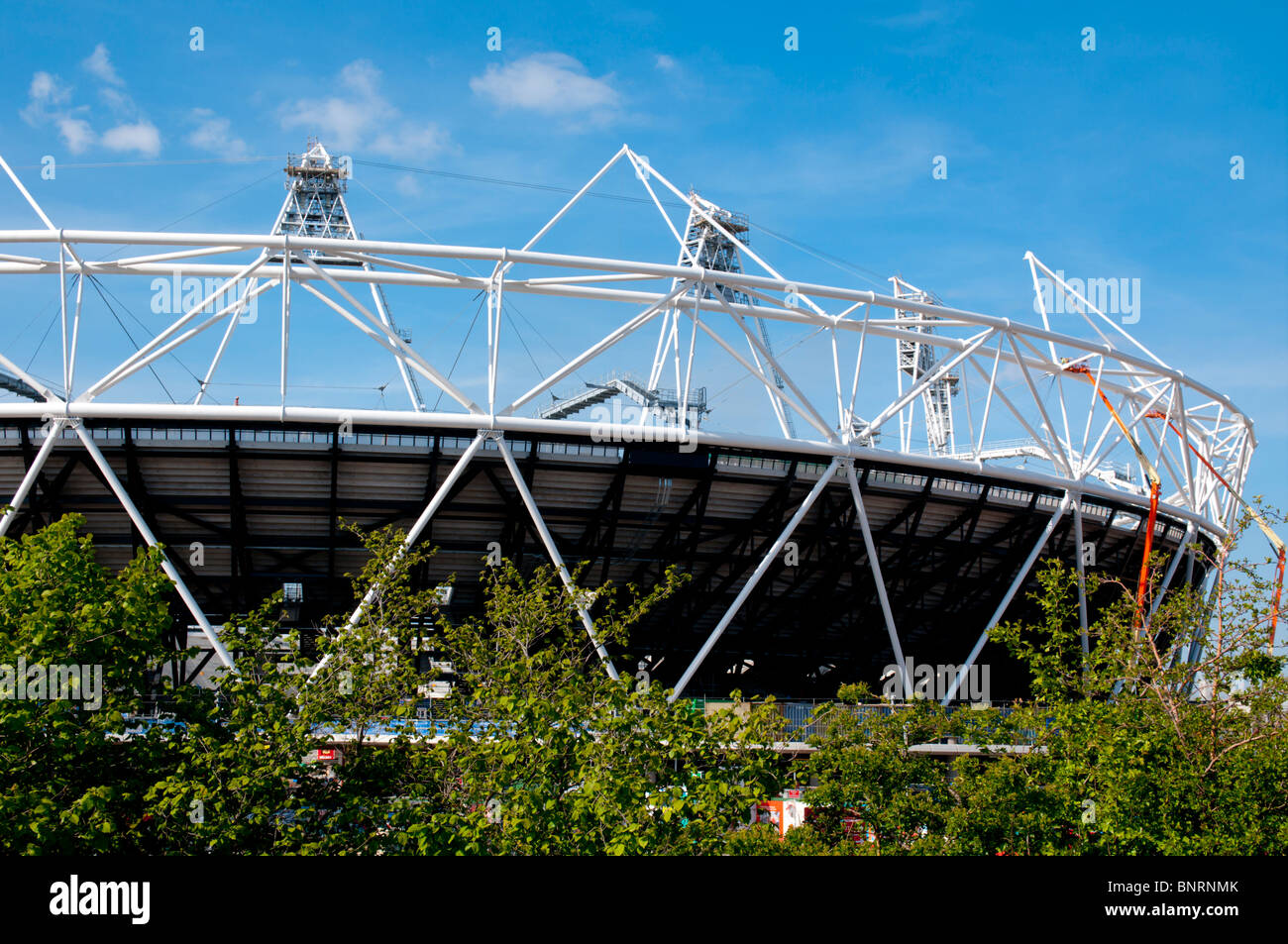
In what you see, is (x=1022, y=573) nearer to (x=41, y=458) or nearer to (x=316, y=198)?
(x=41, y=458)

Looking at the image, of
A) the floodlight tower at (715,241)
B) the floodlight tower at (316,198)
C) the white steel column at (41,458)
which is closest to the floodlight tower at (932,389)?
the floodlight tower at (715,241)

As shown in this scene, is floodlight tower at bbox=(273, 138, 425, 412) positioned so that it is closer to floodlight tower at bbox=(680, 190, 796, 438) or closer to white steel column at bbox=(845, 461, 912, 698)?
floodlight tower at bbox=(680, 190, 796, 438)

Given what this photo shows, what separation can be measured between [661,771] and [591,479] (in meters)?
15.5

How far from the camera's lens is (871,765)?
1664 centimetres

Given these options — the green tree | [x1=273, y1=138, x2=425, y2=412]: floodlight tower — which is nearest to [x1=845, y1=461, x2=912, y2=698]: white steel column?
the green tree

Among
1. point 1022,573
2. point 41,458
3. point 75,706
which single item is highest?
point 41,458

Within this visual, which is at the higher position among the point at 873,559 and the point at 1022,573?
the point at 873,559

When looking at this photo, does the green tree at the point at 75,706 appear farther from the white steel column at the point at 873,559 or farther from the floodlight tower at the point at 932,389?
the floodlight tower at the point at 932,389

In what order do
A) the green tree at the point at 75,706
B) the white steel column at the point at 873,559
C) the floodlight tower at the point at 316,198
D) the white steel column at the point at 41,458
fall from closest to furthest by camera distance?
the green tree at the point at 75,706 < the white steel column at the point at 41,458 < the white steel column at the point at 873,559 < the floodlight tower at the point at 316,198

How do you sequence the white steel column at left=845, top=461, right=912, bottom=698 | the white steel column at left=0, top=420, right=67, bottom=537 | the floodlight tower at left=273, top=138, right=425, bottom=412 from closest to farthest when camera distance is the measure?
the white steel column at left=0, top=420, right=67, bottom=537 → the white steel column at left=845, top=461, right=912, bottom=698 → the floodlight tower at left=273, top=138, right=425, bottom=412

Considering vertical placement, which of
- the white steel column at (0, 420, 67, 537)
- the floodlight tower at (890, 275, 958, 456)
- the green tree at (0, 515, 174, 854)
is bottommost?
the green tree at (0, 515, 174, 854)

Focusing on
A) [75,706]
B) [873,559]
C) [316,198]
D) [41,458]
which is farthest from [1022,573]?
[316,198]

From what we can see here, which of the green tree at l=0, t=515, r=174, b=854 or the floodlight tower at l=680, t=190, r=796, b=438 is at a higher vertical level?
the floodlight tower at l=680, t=190, r=796, b=438

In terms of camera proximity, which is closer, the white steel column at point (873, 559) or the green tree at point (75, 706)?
the green tree at point (75, 706)
